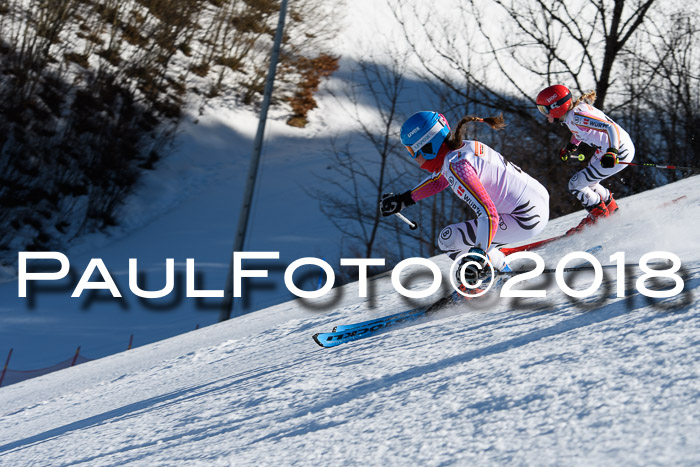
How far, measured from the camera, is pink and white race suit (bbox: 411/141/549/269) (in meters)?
4.21

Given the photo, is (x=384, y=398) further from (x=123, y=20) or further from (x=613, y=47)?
(x=123, y=20)

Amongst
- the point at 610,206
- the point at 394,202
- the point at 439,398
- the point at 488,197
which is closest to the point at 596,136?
the point at 610,206

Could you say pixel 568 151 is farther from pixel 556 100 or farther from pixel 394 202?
pixel 394 202

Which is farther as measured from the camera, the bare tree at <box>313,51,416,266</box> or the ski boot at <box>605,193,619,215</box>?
→ the bare tree at <box>313,51,416,266</box>

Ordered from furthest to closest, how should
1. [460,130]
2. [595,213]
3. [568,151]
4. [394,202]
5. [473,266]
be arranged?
[568,151] < [595,213] < [394,202] < [460,130] < [473,266]

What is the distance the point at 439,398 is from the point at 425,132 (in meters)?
1.89

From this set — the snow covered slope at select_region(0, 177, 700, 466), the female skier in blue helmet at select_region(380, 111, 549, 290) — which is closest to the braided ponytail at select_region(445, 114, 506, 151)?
the female skier in blue helmet at select_region(380, 111, 549, 290)

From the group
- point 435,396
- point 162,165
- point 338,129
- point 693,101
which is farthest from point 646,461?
→ point 338,129

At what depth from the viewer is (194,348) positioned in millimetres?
6621

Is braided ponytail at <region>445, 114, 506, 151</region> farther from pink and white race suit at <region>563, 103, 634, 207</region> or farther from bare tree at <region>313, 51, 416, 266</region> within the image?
bare tree at <region>313, 51, 416, 266</region>

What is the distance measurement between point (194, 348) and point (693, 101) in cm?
1712

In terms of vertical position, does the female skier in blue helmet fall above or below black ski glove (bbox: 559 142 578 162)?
below

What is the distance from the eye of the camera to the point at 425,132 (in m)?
4.41

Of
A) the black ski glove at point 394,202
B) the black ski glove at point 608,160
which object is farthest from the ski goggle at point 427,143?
the black ski glove at point 608,160
